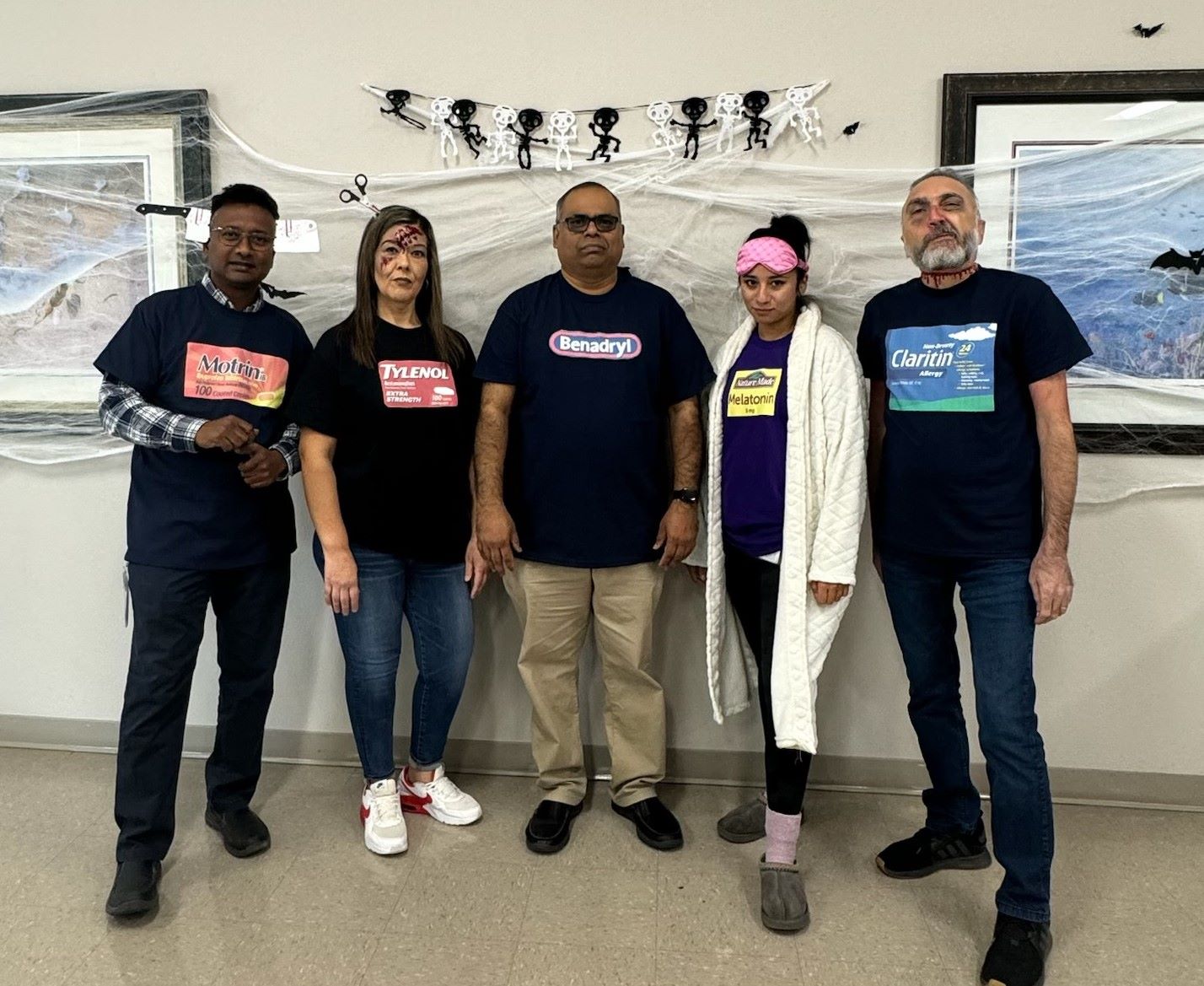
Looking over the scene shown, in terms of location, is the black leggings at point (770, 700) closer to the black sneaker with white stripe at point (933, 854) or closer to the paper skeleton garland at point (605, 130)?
the black sneaker with white stripe at point (933, 854)

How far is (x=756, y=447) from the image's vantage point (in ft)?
6.03

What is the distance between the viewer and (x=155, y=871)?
1882 millimetres

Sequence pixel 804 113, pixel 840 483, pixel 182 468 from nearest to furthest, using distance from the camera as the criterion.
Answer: pixel 840 483, pixel 182 468, pixel 804 113

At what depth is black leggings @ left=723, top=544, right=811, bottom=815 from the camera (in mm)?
1830

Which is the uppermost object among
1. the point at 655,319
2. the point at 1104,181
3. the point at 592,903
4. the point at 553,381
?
the point at 1104,181

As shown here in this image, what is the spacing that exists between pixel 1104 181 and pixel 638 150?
117 cm

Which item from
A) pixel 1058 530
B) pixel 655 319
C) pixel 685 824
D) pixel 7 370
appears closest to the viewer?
pixel 1058 530

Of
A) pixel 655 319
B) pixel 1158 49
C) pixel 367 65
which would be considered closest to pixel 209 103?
pixel 367 65

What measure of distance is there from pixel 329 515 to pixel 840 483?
1.13m

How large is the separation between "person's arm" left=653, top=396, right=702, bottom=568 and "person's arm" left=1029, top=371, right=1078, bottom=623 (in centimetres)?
72

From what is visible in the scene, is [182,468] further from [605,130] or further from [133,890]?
[605,130]

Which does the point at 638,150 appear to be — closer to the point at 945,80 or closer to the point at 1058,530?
the point at 945,80

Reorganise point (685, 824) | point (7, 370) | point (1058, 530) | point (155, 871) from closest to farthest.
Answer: point (1058, 530), point (155, 871), point (685, 824), point (7, 370)

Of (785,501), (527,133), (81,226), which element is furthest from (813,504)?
(81,226)
